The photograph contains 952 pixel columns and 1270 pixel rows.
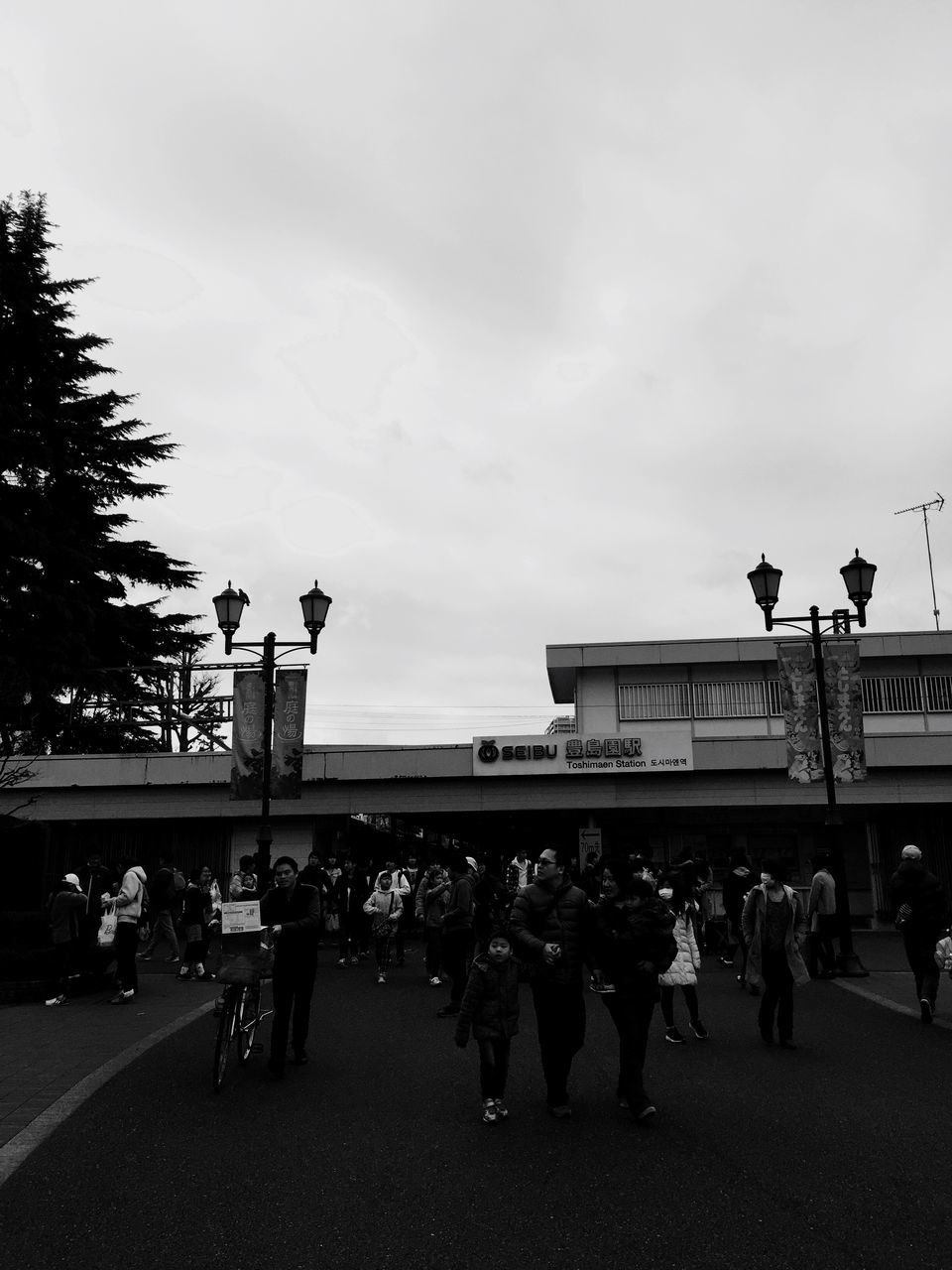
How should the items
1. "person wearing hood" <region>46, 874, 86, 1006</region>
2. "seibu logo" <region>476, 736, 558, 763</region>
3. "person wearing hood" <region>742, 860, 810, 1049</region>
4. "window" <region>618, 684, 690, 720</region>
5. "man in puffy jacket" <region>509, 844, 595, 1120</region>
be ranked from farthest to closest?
"window" <region>618, 684, 690, 720</region> → "seibu logo" <region>476, 736, 558, 763</region> → "person wearing hood" <region>46, 874, 86, 1006</region> → "person wearing hood" <region>742, 860, 810, 1049</region> → "man in puffy jacket" <region>509, 844, 595, 1120</region>

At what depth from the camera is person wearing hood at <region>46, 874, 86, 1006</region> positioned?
44.5 ft

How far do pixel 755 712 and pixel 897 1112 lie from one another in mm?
22953

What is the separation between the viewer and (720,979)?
1514 cm

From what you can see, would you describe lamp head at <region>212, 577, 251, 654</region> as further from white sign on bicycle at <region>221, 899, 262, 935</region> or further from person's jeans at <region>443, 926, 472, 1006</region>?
white sign on bicycle at <region>221, 899, 262, 935</region>

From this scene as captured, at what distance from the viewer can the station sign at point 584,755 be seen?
1039 inches

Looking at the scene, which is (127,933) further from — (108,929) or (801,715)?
(801,715)

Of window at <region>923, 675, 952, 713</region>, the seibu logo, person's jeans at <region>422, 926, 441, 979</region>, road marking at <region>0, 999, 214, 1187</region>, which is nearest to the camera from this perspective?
road marking at <region>0, 999, 214, 1187</region>

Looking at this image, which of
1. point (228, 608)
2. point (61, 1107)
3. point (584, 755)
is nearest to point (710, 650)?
point (584, 755)

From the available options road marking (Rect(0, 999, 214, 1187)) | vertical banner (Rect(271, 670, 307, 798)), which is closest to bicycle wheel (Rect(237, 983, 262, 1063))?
road marking (Rect(0, 999, 214, 1187))

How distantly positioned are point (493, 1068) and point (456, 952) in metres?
6.36

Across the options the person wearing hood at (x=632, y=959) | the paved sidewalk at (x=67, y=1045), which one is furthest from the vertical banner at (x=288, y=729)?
the person wearing hood at (x=632, y=959)

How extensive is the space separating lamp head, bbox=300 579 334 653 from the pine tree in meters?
10.3

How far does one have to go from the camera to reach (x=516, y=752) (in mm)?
26781

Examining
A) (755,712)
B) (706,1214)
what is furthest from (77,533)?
(706,1214)
